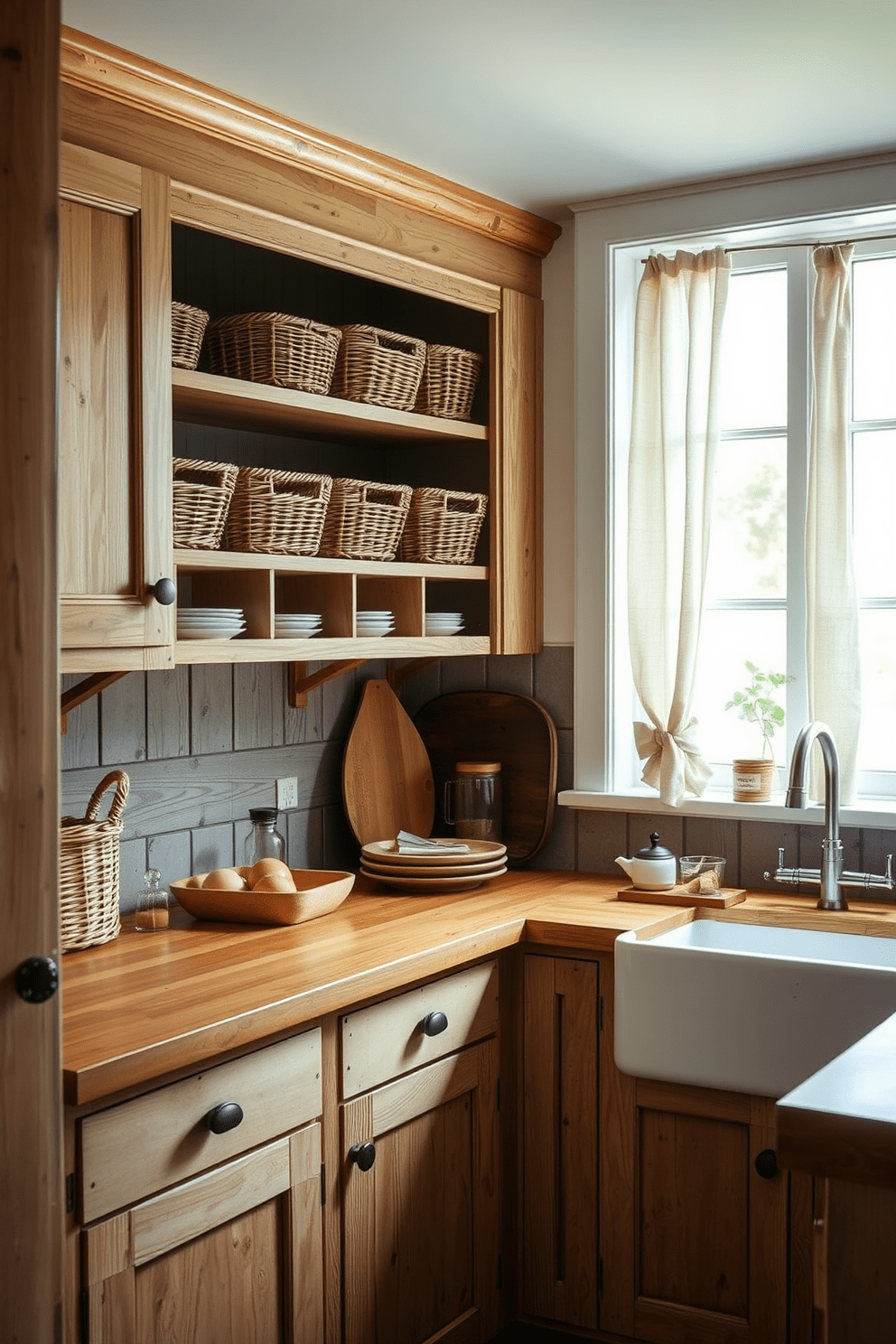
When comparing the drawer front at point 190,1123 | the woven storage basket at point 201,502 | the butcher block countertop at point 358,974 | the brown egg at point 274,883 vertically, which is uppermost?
the woven storage basket at point 201,502

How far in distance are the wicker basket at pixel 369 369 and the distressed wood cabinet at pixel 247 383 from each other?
50mm

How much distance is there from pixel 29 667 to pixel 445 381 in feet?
5.47

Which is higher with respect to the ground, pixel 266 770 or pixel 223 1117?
pixel 266 770

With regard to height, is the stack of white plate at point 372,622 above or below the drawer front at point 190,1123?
above

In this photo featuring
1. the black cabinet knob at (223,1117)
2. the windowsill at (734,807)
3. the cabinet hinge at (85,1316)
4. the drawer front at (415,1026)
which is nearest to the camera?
the cabinet hinge at (85,1316)

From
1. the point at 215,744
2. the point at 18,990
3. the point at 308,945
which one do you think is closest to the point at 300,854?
the point at 215,744

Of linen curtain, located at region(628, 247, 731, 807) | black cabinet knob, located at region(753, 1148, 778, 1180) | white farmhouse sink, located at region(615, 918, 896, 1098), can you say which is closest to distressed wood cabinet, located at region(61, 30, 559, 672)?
linen curtain, located at region(628, 247, 731, 807)

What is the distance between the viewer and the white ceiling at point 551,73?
2.23 meters

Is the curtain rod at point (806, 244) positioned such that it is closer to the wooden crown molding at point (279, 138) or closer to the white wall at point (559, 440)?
the white wall at point (559, 440)

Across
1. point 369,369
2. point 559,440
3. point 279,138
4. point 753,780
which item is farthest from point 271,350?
point 753,780

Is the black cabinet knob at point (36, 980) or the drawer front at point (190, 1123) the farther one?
the drawer front at point (190, 1123)

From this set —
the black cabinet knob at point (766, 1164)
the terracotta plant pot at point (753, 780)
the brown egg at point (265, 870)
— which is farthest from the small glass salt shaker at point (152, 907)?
the terracotta plant pot at point (753, 780)

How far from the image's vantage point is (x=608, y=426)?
10.9ft

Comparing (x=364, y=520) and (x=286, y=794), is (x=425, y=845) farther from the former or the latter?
(x=364, y=520)
